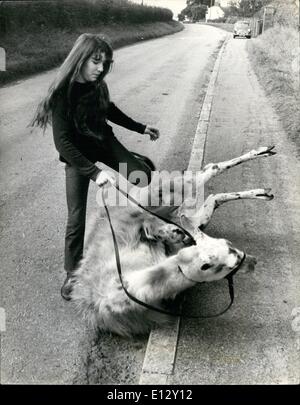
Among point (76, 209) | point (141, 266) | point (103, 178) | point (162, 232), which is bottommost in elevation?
point (141, 266)

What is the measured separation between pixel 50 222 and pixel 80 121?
5.43 ft

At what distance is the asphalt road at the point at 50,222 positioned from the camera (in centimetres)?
329

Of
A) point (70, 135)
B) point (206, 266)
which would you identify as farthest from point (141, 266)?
point (70, 135)

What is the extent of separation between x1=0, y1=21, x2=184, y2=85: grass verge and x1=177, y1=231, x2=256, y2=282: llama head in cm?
190

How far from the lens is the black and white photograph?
329 cm

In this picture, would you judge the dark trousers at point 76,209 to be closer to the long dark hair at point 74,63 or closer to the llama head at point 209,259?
the long dark hair at point 74,63

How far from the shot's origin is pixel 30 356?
3340mm

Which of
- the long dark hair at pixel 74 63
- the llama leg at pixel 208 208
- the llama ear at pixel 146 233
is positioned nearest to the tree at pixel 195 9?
the long dark hair at pixel 74 63

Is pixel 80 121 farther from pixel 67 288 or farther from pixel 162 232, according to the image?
pixel 67 288

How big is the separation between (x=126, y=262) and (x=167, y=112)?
5803 mm

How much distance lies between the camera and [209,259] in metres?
3.43

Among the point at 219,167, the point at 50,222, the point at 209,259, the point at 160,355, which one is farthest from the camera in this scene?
the point at 50,222

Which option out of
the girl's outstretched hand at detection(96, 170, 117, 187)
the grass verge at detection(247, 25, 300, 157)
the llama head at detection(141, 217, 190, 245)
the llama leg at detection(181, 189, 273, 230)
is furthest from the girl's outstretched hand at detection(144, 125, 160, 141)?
the grass verge at detection(247, 25, 300, 157)
